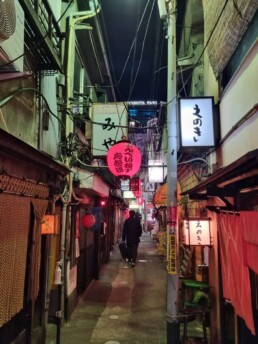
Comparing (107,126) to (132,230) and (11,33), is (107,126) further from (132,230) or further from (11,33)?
(132,230)

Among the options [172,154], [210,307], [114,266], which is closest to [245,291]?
[210,307]

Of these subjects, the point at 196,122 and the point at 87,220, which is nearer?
the point at 196,122

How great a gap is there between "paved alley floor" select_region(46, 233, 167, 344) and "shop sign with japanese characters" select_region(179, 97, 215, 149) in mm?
6025

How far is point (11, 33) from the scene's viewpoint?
534 centimetres

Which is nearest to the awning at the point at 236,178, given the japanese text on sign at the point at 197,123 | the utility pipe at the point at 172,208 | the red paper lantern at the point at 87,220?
the utility pipe at the point at 172,208

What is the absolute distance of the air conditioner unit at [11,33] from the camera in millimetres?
5070

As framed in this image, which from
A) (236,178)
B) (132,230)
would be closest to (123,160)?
(236,178)

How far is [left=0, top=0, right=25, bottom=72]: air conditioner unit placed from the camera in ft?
16.6

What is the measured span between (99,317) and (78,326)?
1095 mm

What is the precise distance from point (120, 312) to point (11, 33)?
1001cm

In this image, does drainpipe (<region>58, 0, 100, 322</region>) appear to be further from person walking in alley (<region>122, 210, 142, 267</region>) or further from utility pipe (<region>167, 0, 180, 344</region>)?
person walking in alley (<region>122, 210, 142, 267</region>)

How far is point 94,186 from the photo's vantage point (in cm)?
1331

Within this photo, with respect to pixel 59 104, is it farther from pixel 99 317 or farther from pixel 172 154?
pixel 99 317

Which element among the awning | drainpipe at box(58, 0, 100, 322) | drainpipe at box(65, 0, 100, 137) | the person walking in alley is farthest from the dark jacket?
the awning
